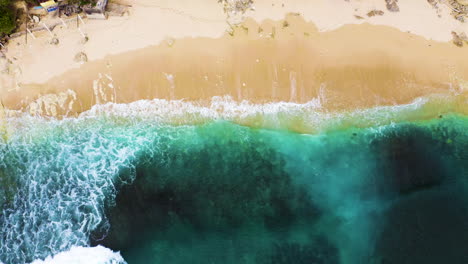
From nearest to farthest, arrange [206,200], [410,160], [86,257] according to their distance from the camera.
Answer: [86,257], [206,200], [410,160]

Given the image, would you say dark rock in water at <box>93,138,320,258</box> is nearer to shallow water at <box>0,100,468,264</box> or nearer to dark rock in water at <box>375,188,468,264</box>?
shallow water at <box>0,100,468,264</box>

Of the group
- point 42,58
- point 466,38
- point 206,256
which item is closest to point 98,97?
point 42,58

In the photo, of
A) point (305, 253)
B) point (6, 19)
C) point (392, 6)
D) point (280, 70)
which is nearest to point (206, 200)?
point (305, 253)

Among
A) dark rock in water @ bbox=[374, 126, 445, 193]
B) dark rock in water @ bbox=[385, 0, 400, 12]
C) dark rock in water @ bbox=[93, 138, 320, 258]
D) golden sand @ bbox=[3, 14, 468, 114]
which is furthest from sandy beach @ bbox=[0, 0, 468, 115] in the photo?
dark rock in water @ bbox=[93, 138, 320, 258]

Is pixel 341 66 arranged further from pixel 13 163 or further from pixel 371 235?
pixel 13 163

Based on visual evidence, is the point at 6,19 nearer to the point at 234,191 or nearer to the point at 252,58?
the point at 252,58
